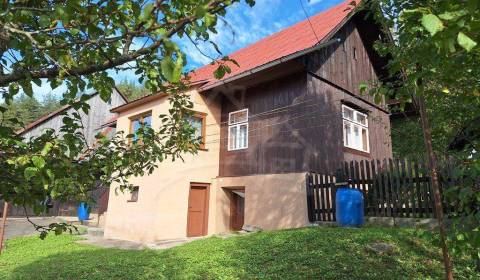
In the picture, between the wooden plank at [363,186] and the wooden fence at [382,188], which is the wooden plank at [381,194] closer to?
the wooden fence at [382,188]

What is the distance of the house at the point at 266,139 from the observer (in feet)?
35.9

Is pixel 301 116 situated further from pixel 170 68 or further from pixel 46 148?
pixel 170 68

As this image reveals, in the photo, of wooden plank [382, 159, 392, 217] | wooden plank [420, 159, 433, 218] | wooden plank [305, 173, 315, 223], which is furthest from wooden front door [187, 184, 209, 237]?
wooden plank [420, 159, 433, 218]

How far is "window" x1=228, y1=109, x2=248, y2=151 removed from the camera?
12883 mm

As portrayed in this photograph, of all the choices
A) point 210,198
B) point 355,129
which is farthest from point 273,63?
point 210,198

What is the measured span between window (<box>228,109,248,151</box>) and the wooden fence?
3.35 m

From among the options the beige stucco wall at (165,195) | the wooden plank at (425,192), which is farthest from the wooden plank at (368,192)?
the beige stucco wall at (165,195)

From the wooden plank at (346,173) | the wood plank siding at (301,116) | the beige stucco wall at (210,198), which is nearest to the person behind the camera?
the wooden plank at (346,173)

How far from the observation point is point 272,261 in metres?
6.38

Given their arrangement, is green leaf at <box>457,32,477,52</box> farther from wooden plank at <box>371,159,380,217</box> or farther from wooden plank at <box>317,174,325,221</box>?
wooden plank at <box>317,174,325,221</box>

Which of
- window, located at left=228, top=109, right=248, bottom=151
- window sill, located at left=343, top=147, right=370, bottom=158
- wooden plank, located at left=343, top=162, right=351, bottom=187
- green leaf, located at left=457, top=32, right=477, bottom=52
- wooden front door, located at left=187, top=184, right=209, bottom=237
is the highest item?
window, located at left=228, top=109, right=248, bottom=151

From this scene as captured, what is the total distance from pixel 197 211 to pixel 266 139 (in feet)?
12.3

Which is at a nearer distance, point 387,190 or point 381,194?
point 387,190

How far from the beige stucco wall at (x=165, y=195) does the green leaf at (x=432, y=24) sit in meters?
11.4
